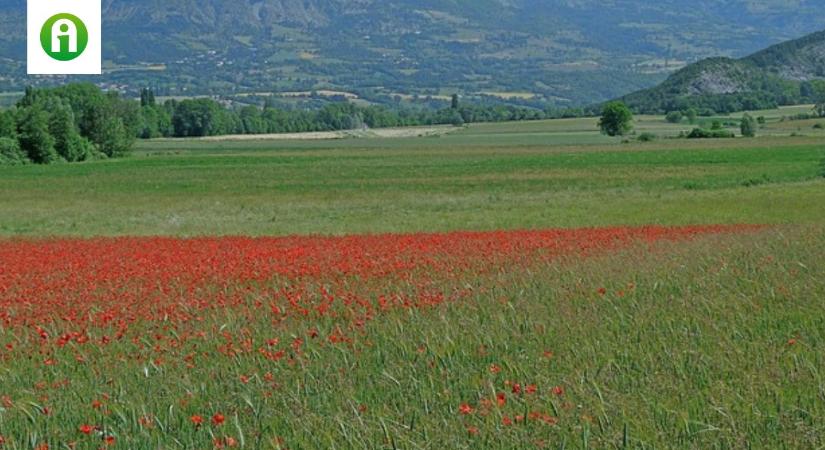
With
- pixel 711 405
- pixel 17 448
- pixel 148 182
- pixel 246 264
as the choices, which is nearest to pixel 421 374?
pixel 711 405

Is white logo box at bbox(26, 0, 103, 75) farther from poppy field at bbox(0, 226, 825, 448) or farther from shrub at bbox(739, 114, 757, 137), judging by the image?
shrub at bbox(739, 114, 757, 137)

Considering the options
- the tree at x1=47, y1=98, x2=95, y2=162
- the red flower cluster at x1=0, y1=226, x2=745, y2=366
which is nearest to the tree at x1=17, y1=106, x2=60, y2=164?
the tree at x1=47, y1=98, x2=95, y2=162

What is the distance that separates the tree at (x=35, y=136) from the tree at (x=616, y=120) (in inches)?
2924

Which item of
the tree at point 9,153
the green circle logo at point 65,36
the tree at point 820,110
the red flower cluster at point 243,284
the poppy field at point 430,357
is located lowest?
the tree at point 9,153

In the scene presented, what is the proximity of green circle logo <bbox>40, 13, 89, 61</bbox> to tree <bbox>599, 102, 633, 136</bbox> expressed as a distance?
82744 millimetres

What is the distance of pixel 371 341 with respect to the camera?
8336mm

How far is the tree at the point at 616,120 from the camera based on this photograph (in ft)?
495

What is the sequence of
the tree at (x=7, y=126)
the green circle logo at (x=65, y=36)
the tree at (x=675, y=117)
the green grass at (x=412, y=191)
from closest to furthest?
the green grass at (x=412, y=191) → the green circle logo at (x=65, y=36) → the tree at (x=7, y=126) → the tree at (x=675, y=117)

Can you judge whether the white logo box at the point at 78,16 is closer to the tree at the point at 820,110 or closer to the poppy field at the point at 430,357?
the poppy field at the point at 430,357

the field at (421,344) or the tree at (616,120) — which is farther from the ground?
the field at (421,344)

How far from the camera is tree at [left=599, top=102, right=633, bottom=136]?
15100 centimetres

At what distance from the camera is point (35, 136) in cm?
10456

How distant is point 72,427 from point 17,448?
47 cm

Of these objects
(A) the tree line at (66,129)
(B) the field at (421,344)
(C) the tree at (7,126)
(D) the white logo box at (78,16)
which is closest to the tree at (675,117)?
(A) the tree line at (66,129)
